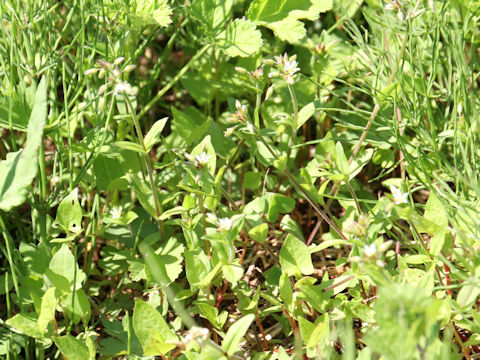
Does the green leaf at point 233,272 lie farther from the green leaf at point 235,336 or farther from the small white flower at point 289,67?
the small white flower at point 289,67

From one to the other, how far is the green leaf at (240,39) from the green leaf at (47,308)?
0.94 m

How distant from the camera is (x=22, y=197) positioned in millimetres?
1377

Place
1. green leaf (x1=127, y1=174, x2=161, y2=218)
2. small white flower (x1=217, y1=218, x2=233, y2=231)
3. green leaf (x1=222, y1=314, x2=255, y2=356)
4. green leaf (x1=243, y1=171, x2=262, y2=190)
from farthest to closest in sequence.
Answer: green leaf (x1=243, y1=171, x2=262, y2=190)
green leaf (x1=127, y1=174, x2=161, y2=218)
small white flower (x1=217, y1=218, x2=233, y2=231)
green leaf (x1=222, y1=314, x2=255, y2=356)

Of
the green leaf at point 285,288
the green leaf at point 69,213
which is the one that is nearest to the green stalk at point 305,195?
the green leaf at point 285,288

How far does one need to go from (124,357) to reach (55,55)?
91 cm

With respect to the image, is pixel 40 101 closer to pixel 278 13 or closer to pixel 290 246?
pixel 290 246

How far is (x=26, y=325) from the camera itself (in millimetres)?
1552

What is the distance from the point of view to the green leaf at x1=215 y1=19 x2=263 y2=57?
6.32 ft

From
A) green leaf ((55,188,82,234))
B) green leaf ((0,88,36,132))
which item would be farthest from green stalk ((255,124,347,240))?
green leaf ((0,88,36,132))

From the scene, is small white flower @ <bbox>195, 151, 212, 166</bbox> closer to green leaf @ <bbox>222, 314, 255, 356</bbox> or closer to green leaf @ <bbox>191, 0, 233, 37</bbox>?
green leaf @ <bbox>222, 314, 255, 356</bbox>

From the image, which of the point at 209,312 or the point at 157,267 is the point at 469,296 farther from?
the point at 157,267

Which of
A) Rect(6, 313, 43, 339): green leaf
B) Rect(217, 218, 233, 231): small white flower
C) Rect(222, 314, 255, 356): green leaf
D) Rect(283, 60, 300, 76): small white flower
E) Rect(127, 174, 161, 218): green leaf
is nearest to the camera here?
Rect(222, 314, 255, 356): green leaf

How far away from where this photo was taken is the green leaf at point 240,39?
6.32 ft

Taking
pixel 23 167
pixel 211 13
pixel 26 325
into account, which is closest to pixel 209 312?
pixel 26 325
